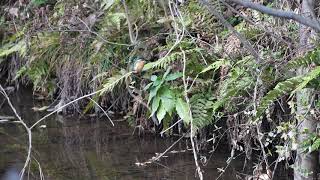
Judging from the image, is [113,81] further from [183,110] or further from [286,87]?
[286,87]

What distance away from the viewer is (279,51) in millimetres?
3475

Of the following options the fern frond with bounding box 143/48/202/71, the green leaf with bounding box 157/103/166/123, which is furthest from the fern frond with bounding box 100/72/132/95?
the green leaf with bounding box 157/103/166/123

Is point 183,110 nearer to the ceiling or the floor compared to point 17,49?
nearer to the floor

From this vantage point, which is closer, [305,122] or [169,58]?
[305,122]

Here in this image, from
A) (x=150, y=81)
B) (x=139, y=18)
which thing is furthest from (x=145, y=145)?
(x=139, y=18)

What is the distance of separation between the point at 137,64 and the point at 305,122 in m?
1.76

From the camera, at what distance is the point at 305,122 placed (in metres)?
3.00

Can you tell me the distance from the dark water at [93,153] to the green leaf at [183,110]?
37 centimetres

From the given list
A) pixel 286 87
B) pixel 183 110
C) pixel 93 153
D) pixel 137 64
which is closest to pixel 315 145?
pixel 286 87

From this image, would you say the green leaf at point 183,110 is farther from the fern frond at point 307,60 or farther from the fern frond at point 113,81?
the fern frond at point 307,60

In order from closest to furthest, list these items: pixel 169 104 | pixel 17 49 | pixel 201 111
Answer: pixel 201 111, pixel 169 104, pixel 17 49

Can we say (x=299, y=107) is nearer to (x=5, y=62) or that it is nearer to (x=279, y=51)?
(x=279, y=51)

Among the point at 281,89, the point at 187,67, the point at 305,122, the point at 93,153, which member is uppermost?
the point at 187,67

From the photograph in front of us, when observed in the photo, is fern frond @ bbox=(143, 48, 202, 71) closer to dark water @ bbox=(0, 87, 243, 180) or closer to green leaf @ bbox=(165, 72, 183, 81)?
green leaf @ bbox=(165, 72, 183, 81)
